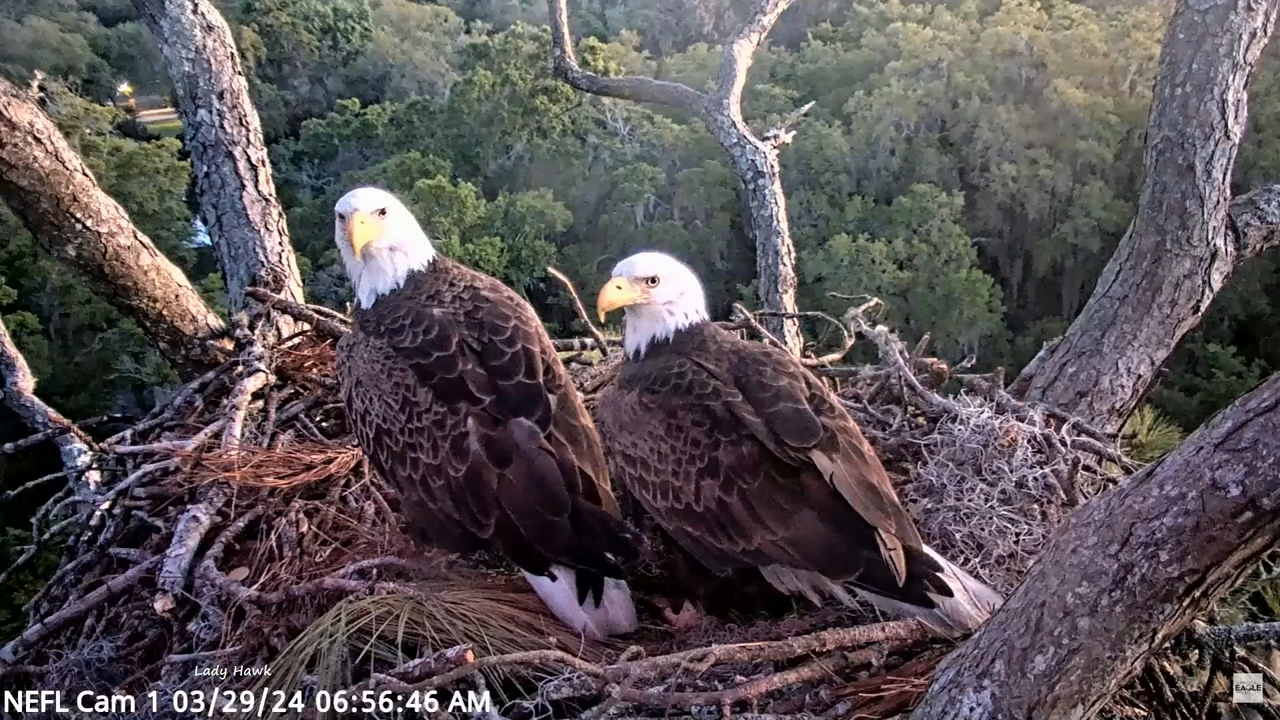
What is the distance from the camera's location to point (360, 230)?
3127 mm

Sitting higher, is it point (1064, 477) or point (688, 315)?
point (688, 315)

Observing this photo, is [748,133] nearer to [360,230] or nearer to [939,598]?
[360,230]

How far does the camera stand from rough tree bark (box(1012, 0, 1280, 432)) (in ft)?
9.79

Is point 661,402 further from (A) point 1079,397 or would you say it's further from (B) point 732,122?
(B) point 732,122

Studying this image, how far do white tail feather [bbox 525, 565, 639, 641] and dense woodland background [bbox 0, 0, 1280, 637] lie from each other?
6469 mm

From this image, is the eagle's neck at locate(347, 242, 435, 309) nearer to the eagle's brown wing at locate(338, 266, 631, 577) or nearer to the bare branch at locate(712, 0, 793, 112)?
the eagle's brown wing at locate(338, 266, 631, 577)

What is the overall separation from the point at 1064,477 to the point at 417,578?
216 cm

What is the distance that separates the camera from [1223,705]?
9.22 feet

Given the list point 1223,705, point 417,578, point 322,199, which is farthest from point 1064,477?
point 322,199

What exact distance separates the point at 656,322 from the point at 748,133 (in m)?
1.78

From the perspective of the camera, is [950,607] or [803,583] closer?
[950,607]

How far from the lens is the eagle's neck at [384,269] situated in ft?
10.6

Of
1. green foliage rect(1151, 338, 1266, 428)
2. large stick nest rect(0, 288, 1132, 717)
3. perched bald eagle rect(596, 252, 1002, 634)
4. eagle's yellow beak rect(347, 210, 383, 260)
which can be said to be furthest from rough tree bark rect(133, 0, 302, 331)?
green foliage rect(1151, 338, 1266, 428)

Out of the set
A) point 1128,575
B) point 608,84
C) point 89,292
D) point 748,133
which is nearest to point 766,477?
point 1128,575
